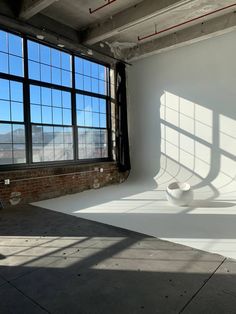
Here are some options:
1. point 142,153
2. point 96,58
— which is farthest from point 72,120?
point 142,153

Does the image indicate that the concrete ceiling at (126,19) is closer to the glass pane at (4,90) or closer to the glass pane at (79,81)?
the glass pane at (79,81)

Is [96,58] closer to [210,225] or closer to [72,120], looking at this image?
[72,120]

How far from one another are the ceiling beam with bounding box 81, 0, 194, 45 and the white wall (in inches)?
81.2

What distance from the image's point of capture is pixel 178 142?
7352 mm

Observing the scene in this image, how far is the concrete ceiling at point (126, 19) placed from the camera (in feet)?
16.9

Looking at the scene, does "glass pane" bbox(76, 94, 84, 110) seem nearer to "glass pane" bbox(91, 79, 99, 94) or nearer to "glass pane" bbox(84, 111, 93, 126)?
"glass pane" bbox(84, 111, 93, 126)

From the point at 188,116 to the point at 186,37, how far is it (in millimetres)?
2032

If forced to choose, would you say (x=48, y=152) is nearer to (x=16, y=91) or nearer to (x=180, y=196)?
(x=16, y=91)

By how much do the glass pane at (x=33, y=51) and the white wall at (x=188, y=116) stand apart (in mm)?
3383

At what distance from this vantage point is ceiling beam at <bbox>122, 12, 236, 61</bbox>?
599cm

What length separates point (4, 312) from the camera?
1.86m

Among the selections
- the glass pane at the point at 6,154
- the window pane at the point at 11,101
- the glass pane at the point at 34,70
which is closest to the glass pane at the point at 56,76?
the glass pane at the point at 34,70

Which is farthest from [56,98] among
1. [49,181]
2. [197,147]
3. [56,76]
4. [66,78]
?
[197,147]

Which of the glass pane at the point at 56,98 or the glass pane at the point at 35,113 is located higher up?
the glass pane at the point at 56,98
